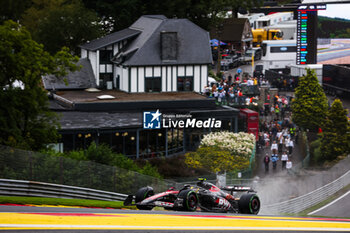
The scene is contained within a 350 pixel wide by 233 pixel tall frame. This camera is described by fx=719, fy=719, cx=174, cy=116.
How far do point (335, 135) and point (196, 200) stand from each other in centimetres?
3183

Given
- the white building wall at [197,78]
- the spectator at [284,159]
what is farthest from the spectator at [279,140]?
the white building wall at [197,78]

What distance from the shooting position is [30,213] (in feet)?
57.9

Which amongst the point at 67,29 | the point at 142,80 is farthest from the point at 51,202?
the point at 67,29

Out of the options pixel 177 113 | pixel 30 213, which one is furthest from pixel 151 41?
pixel 30 213

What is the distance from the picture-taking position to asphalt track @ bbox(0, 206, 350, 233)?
14922mm

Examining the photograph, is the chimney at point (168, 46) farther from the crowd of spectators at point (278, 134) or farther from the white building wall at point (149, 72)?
the crowd of spectators at point (278, 134)

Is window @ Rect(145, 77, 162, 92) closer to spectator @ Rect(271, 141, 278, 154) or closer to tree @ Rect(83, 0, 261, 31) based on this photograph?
spectator @ Rect(271, 141, 278, 154)

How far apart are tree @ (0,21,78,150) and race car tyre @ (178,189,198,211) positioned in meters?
17.8

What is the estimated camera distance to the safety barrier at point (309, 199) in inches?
1468

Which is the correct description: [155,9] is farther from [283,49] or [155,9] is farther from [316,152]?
[316,152]

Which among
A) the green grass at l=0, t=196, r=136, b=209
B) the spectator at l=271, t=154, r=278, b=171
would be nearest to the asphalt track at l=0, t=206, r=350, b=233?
the green grass at l=0, t=196, r=136, b=209

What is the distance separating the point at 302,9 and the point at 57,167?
130ft

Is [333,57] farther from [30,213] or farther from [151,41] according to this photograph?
[30,213]

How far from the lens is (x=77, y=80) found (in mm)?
61938
